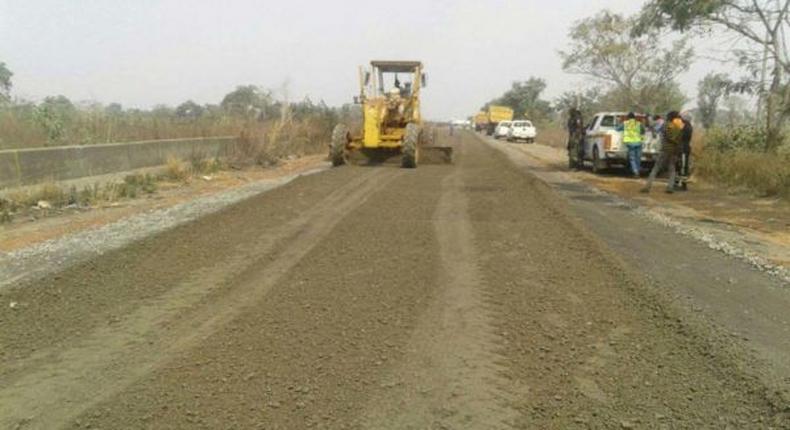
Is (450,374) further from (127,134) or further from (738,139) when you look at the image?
(127,134)

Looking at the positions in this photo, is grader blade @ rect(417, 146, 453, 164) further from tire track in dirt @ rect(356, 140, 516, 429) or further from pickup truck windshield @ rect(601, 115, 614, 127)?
tire track in dirt @ rect(356, 140, 516, 429)

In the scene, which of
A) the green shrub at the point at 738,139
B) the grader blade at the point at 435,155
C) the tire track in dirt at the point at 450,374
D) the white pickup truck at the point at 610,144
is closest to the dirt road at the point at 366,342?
the tire track in dirt at the point at 450,374

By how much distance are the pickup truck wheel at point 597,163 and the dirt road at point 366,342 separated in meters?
11.2

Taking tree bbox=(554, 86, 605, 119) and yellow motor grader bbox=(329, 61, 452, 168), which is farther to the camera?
tree bbox=(554, 86, 605, 119)

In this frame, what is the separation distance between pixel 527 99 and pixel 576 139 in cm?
7978

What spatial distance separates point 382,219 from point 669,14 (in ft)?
40.4

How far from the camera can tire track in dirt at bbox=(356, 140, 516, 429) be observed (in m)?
3.48

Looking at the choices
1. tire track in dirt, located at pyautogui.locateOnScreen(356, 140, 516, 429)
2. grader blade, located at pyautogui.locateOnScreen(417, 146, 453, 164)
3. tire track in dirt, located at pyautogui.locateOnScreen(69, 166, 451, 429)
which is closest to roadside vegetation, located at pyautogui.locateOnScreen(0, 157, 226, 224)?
tire track in dirt, located at pyautogui.locateOnScreen(69, 166, 451, 429)

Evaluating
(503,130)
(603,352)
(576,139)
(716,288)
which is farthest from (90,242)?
(503,130)

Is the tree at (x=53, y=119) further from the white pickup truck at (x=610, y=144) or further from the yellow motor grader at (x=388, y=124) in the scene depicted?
the white pickup truck at (x=610, y=144)

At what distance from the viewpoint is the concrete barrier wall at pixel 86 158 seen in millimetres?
12992

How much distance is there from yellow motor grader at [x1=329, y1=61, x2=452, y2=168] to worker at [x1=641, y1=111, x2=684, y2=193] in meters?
7.27

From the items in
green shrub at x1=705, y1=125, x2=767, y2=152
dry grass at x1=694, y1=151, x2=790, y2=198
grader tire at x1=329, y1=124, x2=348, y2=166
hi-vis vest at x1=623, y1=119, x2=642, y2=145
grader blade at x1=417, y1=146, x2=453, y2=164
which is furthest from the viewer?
grader blade at x1=417, y1=146, x2=453, y2=164

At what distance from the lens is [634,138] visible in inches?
681
